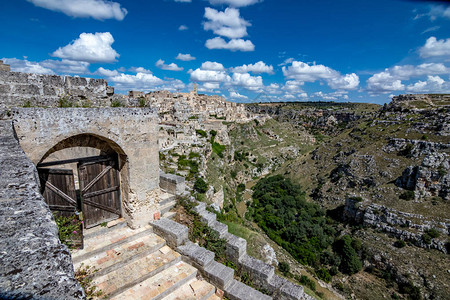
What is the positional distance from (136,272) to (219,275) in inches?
75.5

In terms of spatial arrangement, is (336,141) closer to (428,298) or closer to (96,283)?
(428,298)

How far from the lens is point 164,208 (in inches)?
296

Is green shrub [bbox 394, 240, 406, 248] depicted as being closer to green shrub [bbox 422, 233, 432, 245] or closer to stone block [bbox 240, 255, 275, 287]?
green shrub [bbox 422, 233, 432, 245]

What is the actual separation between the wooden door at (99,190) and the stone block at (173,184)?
2.05 meters

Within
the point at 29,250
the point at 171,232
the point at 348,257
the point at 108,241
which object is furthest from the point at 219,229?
the point at 348,257

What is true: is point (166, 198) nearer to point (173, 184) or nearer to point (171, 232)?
point (173, 184)

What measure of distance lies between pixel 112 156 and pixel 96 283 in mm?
3096

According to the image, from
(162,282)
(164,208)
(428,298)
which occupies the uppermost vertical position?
(164,208)

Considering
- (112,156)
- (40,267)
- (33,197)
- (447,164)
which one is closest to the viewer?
(40,267)

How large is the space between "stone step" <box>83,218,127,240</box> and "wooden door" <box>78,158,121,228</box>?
0.43ft

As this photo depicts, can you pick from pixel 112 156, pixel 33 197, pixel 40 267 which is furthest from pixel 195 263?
pixel 40 267

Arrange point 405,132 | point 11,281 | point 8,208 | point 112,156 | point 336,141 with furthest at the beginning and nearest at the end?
point 336,141 → point 405,132 → point 112,156 → point 8,208 → point 11,281

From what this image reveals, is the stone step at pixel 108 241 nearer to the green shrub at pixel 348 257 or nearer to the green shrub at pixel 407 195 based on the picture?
the green shrub at pixel 348 257

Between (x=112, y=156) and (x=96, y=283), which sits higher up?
(x=112, y=156)
